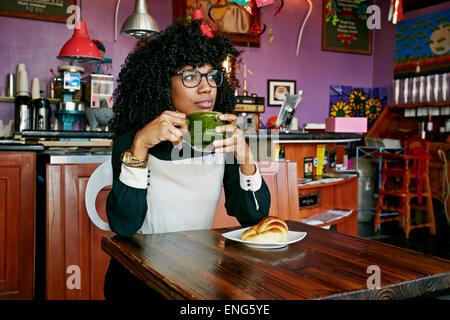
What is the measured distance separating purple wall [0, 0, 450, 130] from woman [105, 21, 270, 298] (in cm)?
418

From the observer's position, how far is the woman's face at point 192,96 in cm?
149

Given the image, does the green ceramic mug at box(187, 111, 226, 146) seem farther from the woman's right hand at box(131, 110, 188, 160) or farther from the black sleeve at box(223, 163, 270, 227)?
the black sleeve at box(223, 163, 270, 227)

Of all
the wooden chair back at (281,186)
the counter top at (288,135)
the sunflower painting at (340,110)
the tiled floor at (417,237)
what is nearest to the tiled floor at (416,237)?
the tiled floor at (417,237)

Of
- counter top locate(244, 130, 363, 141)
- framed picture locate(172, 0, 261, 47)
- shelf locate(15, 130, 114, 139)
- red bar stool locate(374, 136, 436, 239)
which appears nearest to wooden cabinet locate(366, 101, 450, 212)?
red bar stool locate(374, 136, 436, 239)

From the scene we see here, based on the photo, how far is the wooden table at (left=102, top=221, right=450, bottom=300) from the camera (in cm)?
84

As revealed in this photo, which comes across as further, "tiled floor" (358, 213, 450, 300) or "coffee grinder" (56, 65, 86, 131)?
"coffee grinder" (56, 65, 86, 131)

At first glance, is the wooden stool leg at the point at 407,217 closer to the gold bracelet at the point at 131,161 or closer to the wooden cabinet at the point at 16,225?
the wooden cabinet at the point at 16,225

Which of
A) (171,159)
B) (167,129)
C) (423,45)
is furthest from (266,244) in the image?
(423,45)

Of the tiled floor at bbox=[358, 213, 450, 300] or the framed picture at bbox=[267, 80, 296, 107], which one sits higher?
the framed picture at bbox=[267, 80, 296, 107]

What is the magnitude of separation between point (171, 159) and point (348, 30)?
6.69 metres

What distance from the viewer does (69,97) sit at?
5094 mm

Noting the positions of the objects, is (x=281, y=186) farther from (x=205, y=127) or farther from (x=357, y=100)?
(x=357, y=100)

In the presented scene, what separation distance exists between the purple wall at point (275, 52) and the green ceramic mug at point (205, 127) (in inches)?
188

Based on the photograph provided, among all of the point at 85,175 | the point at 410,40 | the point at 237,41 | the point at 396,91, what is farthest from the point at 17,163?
the point at 410,40
